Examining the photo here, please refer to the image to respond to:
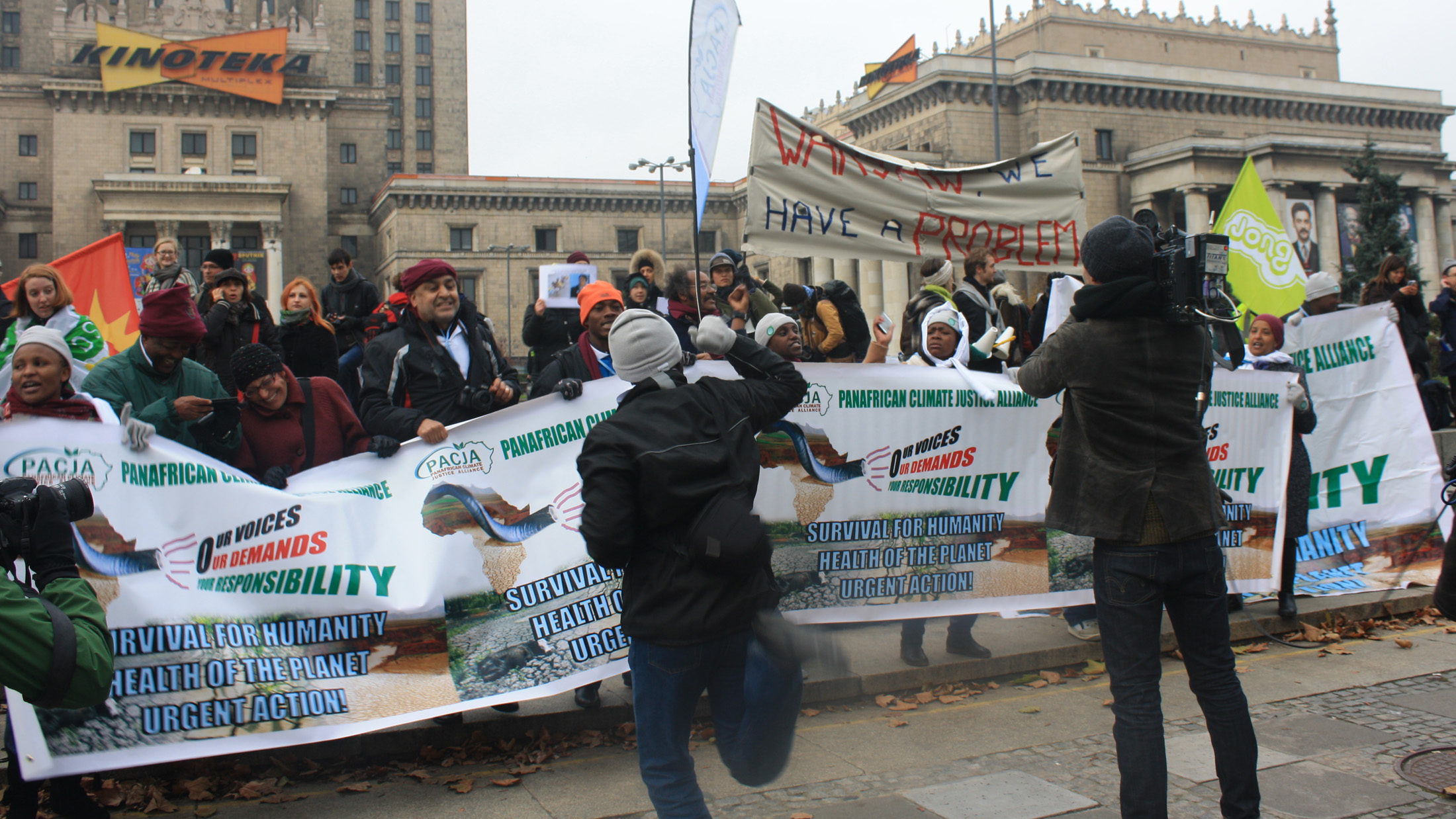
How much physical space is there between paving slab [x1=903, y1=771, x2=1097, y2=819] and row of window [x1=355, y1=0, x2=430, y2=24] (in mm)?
98693

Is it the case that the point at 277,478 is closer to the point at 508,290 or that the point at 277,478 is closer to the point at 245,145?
the point at 508,290

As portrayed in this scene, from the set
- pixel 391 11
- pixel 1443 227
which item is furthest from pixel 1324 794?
pixel 391 11

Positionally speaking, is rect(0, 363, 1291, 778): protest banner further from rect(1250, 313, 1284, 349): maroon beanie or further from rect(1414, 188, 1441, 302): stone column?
rect(1414, 188, 1441, 302): stone column

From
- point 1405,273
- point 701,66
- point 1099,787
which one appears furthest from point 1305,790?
point 1405,273

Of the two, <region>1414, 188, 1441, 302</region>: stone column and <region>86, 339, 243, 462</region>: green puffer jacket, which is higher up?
<region>1414, 188, 1441, 302</region>: stone column

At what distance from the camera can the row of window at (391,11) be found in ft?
298

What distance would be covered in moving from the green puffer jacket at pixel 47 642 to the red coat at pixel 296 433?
7.94ft

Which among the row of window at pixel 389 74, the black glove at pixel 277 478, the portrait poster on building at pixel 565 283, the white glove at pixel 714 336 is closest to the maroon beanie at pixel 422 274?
the black glove at pixel 277 478

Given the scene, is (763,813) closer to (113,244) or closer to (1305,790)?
(1305,790)

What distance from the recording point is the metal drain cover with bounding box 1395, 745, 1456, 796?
412 centimetres

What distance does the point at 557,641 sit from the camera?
189 inches

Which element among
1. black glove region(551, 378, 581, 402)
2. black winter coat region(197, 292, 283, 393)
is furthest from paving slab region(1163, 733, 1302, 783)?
black winter coat region(197, 292, 283, 393)

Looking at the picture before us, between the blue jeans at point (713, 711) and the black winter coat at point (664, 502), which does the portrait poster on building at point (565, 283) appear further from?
the blue jeans at point (713, 711)

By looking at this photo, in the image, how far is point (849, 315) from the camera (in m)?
7.92
